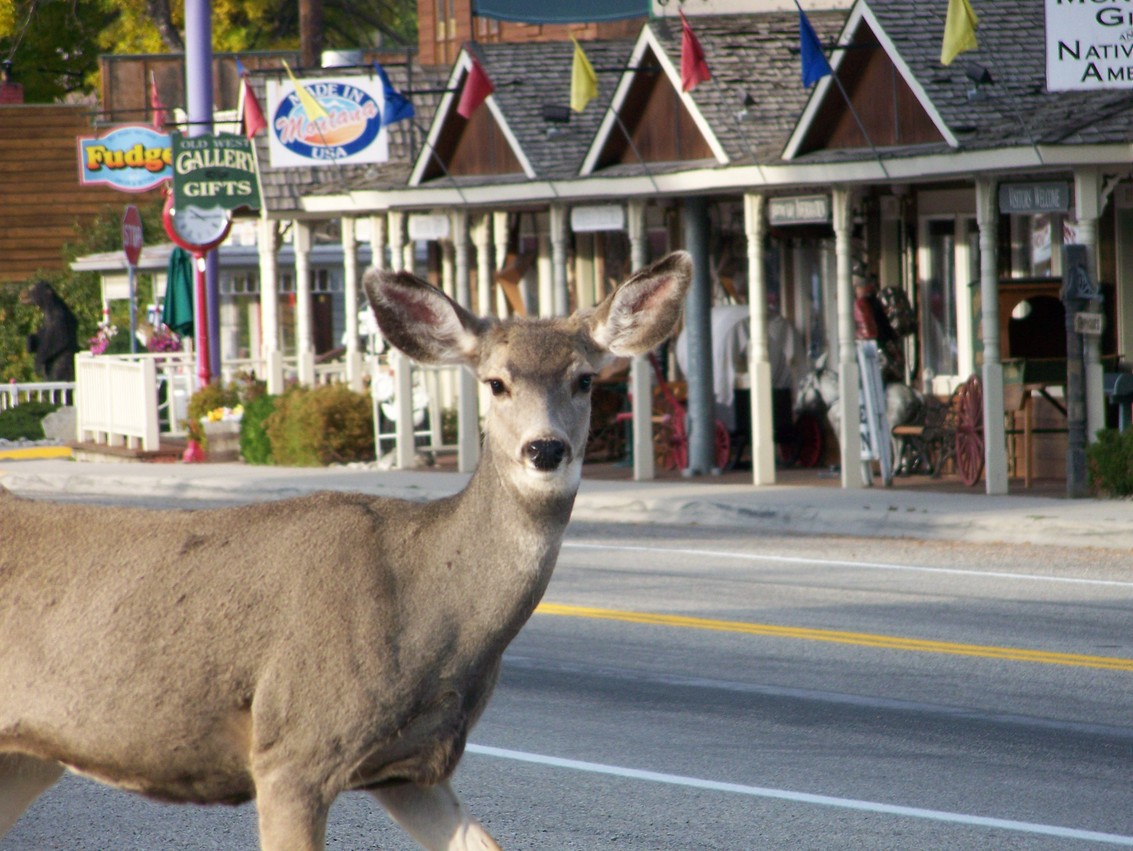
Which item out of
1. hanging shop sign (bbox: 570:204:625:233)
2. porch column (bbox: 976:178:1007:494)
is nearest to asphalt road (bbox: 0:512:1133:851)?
porch column (bbox: 976:178:1007:494)

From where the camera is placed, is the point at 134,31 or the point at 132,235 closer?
the point at 132,235

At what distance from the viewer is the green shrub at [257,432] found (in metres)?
26.7

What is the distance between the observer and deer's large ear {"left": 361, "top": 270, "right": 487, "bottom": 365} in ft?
17.3

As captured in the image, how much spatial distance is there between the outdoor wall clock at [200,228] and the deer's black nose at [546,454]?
2435 cm

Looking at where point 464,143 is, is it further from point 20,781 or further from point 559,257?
point 20,781

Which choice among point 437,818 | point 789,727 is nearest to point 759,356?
point 789,727

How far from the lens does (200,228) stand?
1131 inches

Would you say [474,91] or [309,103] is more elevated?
[309,103]

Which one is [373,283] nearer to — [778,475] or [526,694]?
[526,694]

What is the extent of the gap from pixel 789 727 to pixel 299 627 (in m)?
4.82

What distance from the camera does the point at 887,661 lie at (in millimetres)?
11062

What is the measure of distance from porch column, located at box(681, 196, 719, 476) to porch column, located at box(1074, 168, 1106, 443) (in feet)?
16.9

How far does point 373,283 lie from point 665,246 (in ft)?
73.5

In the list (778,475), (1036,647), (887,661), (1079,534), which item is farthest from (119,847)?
(778,475)
